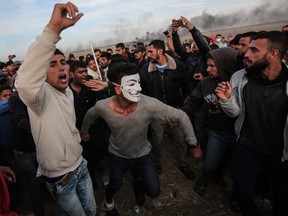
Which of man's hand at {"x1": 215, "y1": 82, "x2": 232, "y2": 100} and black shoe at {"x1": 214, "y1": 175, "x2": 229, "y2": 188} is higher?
man's hand at {"x1": 215, "y1": 82, "x2": 232, "y2": 100}

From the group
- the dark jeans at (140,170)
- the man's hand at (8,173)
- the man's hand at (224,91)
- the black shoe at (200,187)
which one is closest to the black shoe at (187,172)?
the black shoe at (200,187)

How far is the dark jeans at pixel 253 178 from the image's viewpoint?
2.88m

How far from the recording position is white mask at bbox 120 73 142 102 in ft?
10.4

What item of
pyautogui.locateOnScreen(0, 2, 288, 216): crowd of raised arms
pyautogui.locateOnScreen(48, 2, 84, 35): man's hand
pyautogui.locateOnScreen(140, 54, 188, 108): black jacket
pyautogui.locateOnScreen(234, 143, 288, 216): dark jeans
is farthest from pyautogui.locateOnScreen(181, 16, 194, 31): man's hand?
pyautogui.locateOnScreen(48, 2, 84, 35): man's hand

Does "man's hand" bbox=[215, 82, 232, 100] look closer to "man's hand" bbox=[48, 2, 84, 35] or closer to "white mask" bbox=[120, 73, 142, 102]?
"white mask" bbox=[120, 73, 142, 102]

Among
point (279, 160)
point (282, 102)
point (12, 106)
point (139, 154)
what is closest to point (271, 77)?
point (282, 102)

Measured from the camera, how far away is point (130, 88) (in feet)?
10.4

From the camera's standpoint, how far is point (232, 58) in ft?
12.9

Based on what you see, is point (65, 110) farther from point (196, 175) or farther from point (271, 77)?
point (196, 175)

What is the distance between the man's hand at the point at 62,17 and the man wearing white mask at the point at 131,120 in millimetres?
1327

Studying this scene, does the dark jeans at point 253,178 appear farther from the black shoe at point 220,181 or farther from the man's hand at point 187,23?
the man's hand at point 187,23

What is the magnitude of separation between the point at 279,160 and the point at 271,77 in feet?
3.22

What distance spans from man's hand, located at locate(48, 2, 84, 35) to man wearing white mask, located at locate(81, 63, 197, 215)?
1327 millimetres

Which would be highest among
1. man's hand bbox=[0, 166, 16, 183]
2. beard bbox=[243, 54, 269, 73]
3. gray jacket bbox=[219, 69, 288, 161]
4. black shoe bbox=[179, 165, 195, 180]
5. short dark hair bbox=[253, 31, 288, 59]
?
short dark hair bbox=[253, 31, 288, 59]
